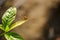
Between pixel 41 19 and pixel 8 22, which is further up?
pixel 41 19

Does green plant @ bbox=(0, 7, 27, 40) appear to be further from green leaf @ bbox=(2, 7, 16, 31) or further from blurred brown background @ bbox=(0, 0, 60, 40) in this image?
blurred brown background @ bbox=(0, 0, 60, 40)

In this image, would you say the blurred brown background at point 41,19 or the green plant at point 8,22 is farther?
the blurred brown background at point 41,19

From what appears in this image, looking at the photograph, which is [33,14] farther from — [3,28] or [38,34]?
[3,28]

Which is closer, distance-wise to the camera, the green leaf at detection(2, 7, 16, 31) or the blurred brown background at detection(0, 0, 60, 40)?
the green leaf at detection(2, 7, 16, 31)

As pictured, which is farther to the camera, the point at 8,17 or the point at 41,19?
the point at 41,19

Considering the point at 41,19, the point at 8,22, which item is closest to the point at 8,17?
the point at 8,22

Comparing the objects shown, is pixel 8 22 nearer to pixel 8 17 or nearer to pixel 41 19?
pixel 8 17

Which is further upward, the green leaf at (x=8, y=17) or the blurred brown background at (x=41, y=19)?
the blurred brown background at (x=41, y=19)

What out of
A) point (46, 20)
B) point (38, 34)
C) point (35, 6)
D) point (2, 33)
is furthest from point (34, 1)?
point (2, 33)

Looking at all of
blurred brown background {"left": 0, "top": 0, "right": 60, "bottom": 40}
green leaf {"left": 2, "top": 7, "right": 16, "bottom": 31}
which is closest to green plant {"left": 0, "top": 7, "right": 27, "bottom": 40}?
green leaf {"left": 2, "top": 7, "right": 16, "bottom": 31}

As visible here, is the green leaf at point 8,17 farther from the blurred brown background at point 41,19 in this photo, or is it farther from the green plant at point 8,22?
the blurred brown background at point 41,19

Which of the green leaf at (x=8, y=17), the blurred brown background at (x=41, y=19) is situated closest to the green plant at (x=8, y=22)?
the green leaf at (x=8, y=17)
